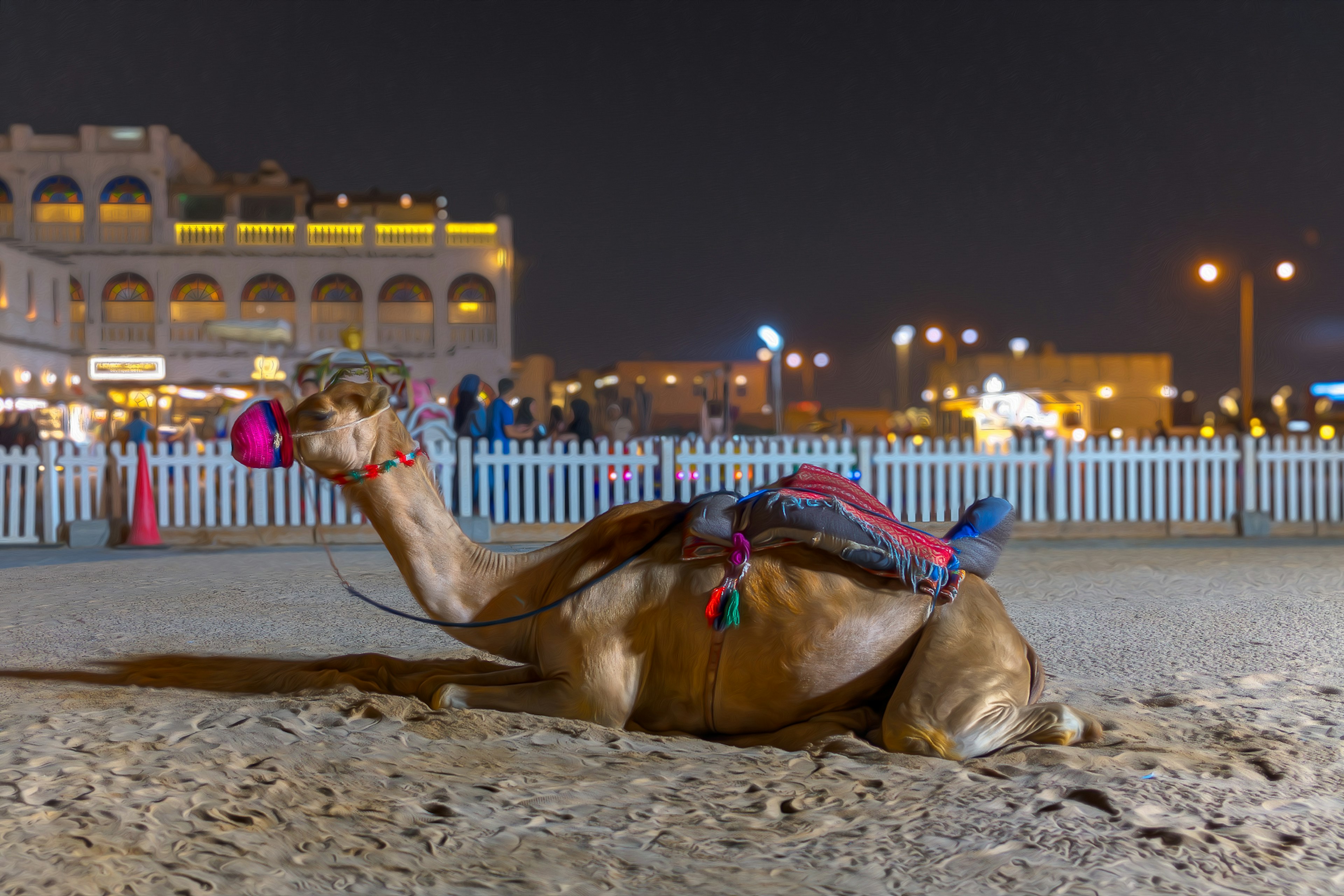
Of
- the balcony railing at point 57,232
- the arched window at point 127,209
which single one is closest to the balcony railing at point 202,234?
the arched window at point 127,209

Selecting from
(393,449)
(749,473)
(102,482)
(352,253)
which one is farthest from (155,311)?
(393,449)

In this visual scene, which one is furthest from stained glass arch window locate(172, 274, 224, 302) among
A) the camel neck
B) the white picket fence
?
the camel neck

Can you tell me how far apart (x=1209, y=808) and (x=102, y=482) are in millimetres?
14153

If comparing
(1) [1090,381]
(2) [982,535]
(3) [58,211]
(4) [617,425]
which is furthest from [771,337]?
(1) [1090,381]

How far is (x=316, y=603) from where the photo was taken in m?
9.00

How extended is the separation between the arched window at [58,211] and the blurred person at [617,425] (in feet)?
116

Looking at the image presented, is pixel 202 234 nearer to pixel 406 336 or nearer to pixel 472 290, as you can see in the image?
pixel 406 336

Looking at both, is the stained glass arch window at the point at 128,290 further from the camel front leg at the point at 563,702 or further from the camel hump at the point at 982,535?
the camel hump at the point at 982,535

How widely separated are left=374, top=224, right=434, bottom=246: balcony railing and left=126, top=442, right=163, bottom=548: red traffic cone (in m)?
32.7

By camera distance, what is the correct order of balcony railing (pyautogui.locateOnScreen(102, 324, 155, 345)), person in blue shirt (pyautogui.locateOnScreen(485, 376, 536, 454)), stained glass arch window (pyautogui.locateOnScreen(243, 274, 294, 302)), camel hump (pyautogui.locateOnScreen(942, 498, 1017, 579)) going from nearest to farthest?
camel hump (pyautogui.locateOnScreen(942, 498, 1017, 579)) < person in blue shirt (pyautogui.locateOnScreen(485, 376, 536, 454)) < balcony railing (pyautogui.locateOnScreen(102, 324, 155, 345)) < stained glass arch window (pyautogui.locateOnScreen(243, 274, 294, 302))

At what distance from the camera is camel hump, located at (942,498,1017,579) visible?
4.63 m

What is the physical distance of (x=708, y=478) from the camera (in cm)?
1542

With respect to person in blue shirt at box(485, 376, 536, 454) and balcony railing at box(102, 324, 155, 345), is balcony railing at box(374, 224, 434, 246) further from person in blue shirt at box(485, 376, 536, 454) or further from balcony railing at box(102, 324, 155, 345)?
person in blue shirt at box(485, 376, 536, 454)

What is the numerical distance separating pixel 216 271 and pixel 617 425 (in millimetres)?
33060
